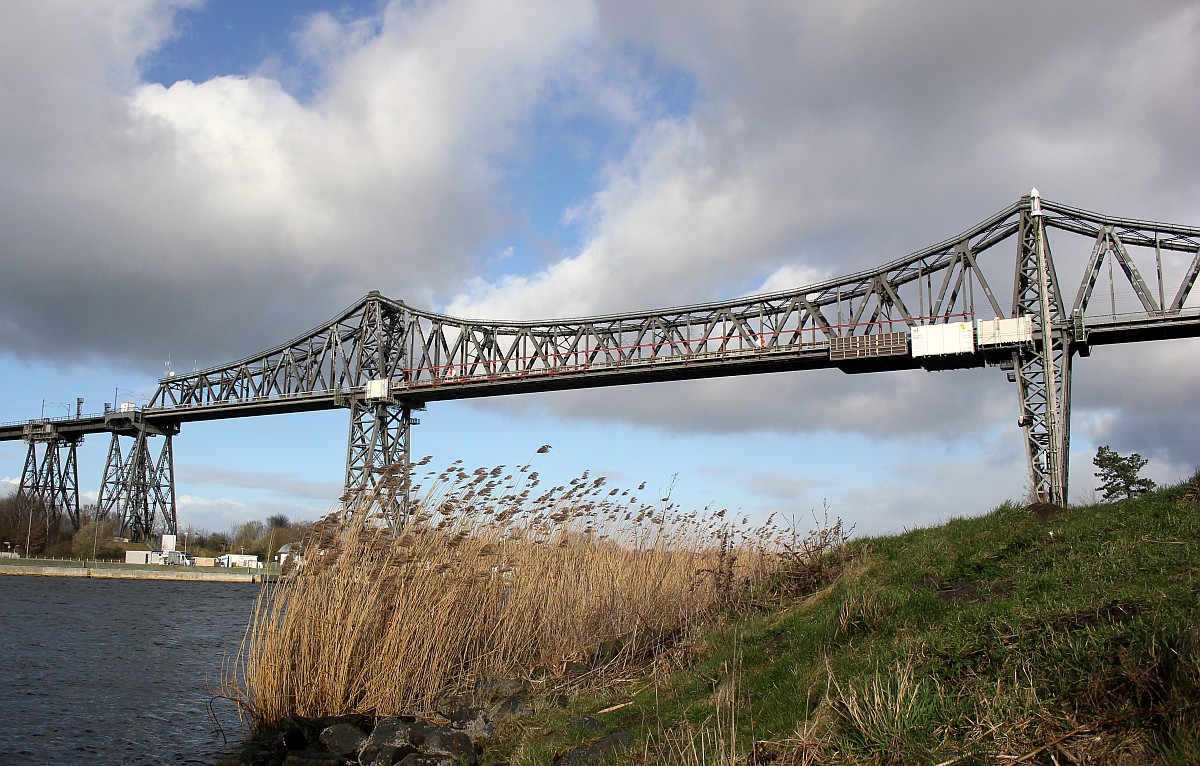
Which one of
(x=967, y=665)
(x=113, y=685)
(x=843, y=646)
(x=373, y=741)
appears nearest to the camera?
(x=967, y=665)

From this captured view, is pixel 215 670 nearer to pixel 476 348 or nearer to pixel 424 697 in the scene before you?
pixel 424 697

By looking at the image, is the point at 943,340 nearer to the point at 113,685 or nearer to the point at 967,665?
the point at 113,685

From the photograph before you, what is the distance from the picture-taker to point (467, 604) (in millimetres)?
12188

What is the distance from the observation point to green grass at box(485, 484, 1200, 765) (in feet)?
16.7

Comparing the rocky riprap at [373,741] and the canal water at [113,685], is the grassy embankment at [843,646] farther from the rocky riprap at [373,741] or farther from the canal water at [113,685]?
the canal water at [113,685]

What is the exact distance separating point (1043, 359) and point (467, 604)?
1342 inches

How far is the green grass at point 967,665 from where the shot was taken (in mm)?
5098

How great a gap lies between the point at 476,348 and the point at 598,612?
5010cm

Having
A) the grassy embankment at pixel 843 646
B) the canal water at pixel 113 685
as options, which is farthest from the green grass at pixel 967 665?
the canal water at pixel 113 685

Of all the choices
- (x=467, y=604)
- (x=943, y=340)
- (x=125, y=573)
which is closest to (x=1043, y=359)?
(x=943, y=340)

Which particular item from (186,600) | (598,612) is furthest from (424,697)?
(186,600)

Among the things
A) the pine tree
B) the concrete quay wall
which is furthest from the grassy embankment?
the concrete quay wall

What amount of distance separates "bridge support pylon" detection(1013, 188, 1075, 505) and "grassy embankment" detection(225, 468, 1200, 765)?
26353 millimetres

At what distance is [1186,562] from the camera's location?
737 cm
